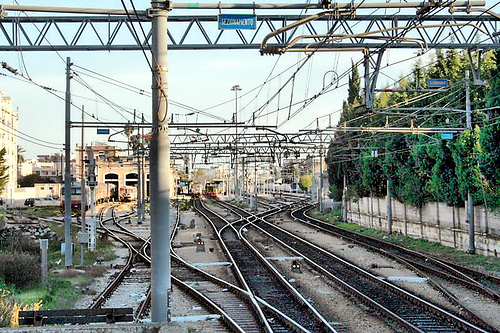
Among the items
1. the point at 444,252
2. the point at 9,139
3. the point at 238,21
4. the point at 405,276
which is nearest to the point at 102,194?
the point at 9,139

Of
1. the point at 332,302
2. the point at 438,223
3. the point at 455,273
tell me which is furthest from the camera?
the point at 438,223

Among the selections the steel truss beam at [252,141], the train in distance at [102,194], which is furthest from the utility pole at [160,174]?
the train in distance at [102,194]

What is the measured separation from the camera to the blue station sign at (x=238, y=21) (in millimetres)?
10875

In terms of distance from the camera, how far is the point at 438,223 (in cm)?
2677

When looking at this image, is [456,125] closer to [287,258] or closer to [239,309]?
[287,258]

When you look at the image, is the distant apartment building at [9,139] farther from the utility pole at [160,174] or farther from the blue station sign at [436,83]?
the utility pole at [160,174]

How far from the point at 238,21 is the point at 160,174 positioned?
168 inches

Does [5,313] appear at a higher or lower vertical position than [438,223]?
lower

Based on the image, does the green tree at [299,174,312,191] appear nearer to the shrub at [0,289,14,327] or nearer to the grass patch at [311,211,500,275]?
the grass patch at [311,211,500,275]

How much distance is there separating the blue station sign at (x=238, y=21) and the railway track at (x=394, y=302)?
6.75 meters

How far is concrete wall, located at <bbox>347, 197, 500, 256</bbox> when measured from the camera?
21672 millimetres

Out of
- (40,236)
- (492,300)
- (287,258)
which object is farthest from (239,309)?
(40,236)

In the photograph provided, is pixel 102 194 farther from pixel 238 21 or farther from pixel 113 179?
pixel 238 21

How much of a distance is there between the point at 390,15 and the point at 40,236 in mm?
21564
